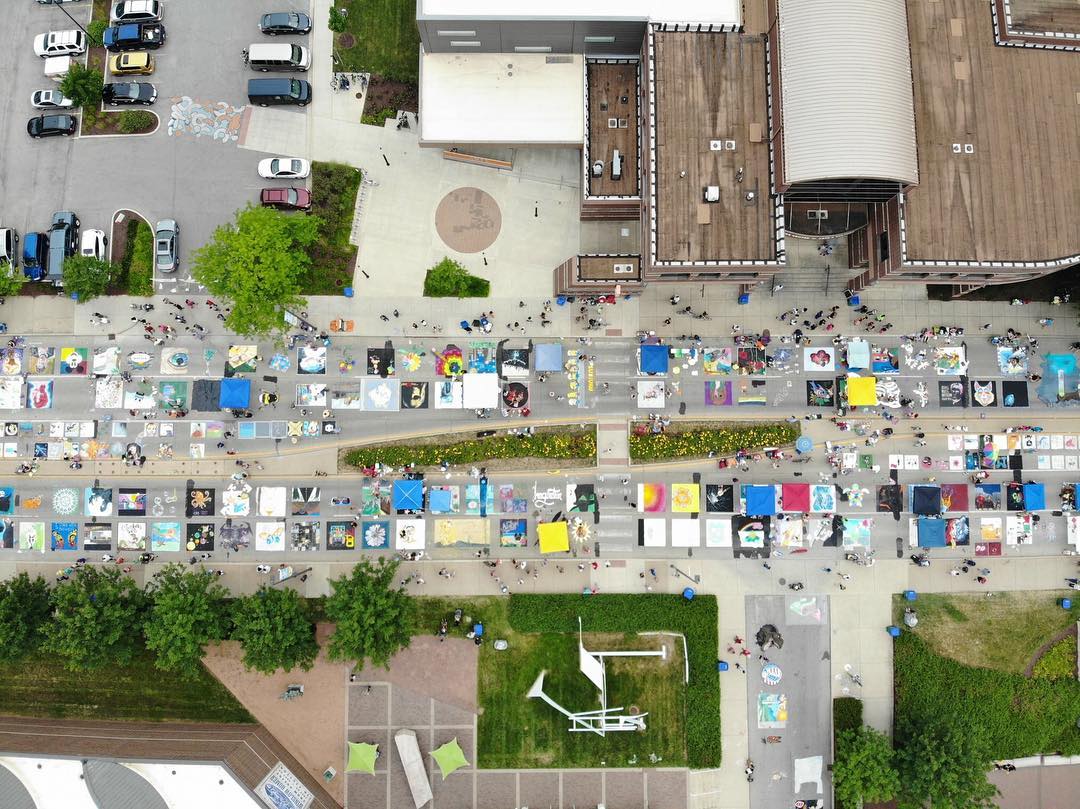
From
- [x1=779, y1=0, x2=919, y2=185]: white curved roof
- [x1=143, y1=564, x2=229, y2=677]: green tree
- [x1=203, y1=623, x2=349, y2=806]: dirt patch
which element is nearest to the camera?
[x1=779, y1=0, x2=919, y2=185]: white curved roof

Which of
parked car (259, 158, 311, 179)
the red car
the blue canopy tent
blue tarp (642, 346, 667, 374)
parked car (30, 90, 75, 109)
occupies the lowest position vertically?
the blue canopy tent

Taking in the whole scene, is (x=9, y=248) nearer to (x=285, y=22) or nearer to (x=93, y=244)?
(x=93, y=244)

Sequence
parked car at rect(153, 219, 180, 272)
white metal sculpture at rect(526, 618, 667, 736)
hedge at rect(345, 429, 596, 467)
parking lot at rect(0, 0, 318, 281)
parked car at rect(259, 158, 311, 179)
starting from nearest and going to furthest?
white metal sculpture at rect(526, 618, 667, 736) → parked car at rect(153, 219, 180, 272) → hedge at rect(345, 429, 596, 467) → parked car at rect(259, 158, 311, 179) → parking lot at rect(0, 0, 318, 281)

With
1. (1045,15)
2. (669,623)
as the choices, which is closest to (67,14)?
(669,623)

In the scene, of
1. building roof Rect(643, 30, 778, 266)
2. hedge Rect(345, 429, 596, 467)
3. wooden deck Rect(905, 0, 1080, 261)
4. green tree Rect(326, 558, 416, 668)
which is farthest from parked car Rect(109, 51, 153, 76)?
wooden deck Rect(905, 0, 1080, 261)

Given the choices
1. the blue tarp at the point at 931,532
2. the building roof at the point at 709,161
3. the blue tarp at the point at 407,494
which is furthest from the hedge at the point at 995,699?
the blue tarp at the point at 407,494

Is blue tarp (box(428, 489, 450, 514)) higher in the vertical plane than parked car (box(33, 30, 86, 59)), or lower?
lower

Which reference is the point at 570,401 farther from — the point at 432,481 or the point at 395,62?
the point at 395,62

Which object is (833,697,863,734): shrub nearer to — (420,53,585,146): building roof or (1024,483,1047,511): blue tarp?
(1024,483,1047,511): blue tarp
